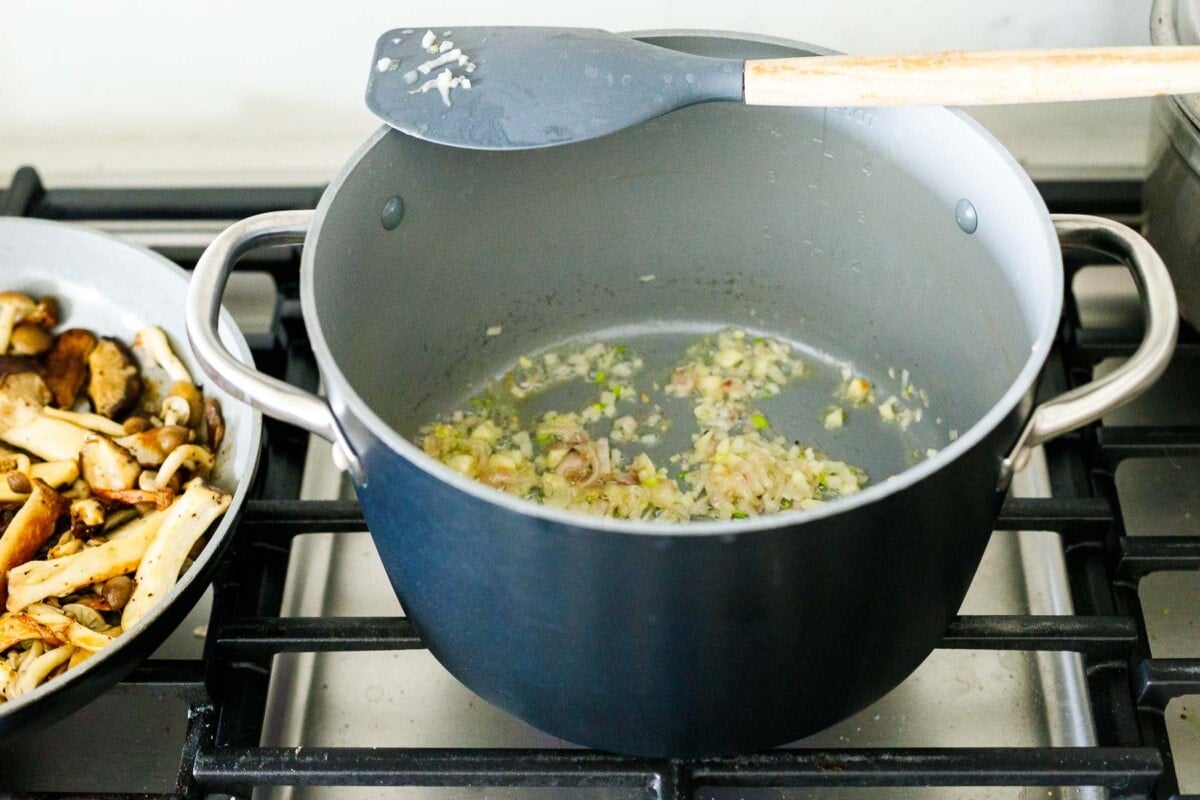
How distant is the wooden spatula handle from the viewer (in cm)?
73

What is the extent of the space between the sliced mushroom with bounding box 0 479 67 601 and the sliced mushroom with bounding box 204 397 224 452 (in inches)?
4.5

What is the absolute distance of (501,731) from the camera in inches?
34.0

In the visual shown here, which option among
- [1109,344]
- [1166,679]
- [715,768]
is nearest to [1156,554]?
[1166,679]

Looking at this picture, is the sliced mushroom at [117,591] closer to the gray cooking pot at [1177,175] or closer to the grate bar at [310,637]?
the grate bar at [310,637]

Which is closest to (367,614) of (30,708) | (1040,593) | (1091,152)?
(30,708)

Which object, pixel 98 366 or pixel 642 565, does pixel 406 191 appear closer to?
pixel 98 366

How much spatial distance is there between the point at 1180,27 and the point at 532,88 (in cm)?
45

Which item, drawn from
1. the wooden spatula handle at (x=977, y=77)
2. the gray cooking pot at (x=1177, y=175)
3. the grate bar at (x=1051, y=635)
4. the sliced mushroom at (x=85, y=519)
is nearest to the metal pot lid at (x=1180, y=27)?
the gray cooking pot at (x=1177, y=175)

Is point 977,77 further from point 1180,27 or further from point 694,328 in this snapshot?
point 694,328

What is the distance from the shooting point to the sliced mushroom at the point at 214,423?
3.08 feet

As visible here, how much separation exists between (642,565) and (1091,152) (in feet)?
2.46

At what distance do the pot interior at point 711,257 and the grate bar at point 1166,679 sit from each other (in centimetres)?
21

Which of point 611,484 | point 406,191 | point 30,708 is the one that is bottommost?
point 30,708

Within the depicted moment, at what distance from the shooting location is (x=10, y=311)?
1.00 m
